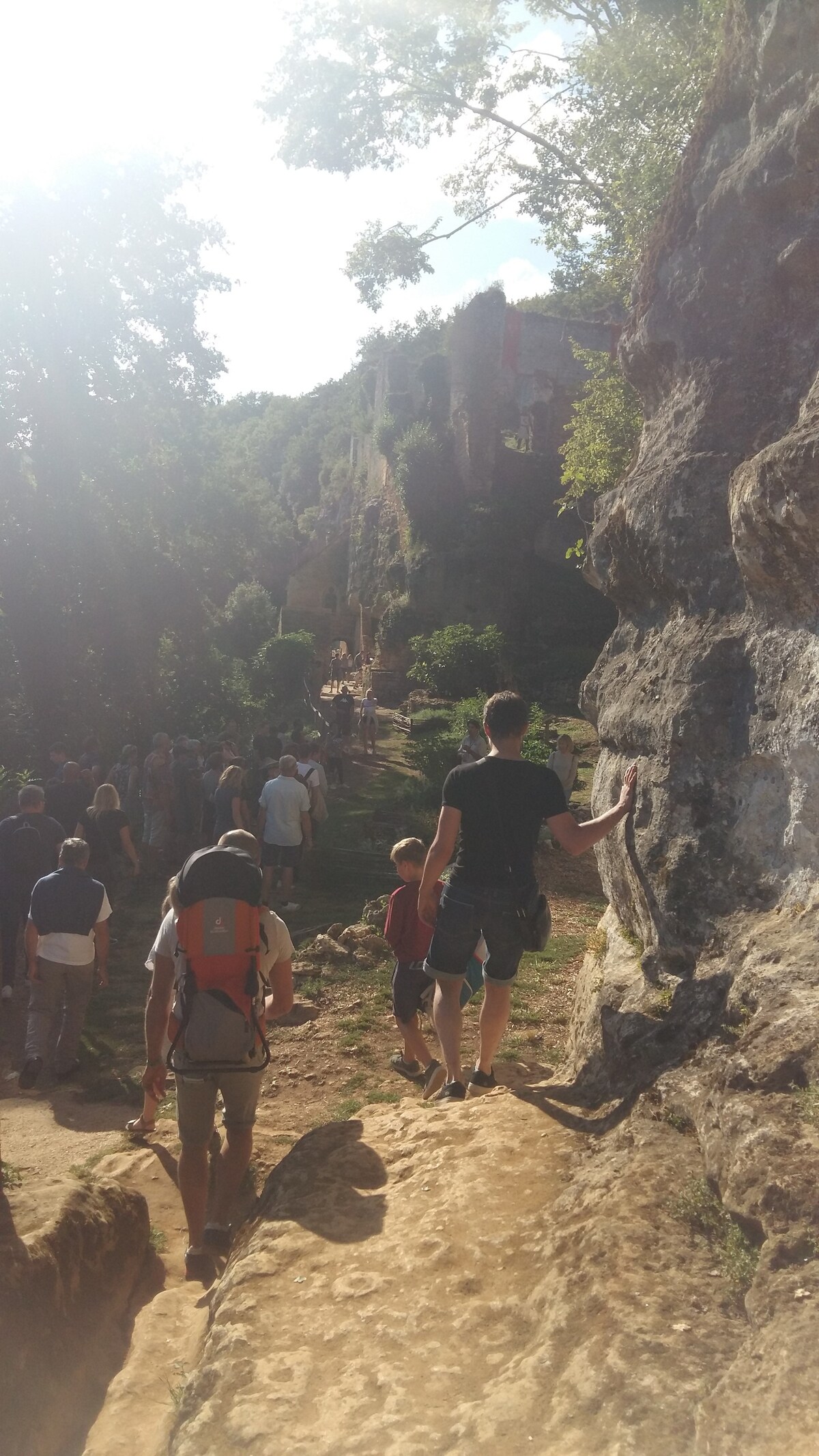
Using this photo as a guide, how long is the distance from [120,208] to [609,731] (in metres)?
19.8

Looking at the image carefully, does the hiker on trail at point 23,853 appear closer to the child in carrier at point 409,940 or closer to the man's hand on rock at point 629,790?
the child in carrier at point 409,940

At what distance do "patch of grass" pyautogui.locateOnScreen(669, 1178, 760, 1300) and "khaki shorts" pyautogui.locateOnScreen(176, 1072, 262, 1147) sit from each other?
183 cm

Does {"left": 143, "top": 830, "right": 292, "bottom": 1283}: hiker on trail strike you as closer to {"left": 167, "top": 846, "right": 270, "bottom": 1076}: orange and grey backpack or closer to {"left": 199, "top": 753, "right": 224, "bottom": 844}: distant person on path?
{"left": 167, "top": 846, "right": 270, "bottom": 1076}: orange and grey backpack

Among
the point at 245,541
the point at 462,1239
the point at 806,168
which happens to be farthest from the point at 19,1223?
the point at 245,541

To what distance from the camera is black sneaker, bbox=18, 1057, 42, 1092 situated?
23.8 ft

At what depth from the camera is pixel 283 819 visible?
1066cm

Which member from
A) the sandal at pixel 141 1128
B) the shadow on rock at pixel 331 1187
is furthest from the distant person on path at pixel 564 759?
the shadow on rock at pixel 331 1187

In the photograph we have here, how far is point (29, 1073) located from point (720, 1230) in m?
5.53

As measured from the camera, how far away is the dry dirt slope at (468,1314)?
100 inches

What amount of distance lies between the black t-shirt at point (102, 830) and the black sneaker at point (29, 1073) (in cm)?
247

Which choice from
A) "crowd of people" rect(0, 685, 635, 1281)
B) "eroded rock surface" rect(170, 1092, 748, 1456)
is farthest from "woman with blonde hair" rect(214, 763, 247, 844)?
"eroded rock surface" rect(170, 1092, 748, 1456)

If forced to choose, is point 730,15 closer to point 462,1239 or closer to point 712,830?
point 712,830

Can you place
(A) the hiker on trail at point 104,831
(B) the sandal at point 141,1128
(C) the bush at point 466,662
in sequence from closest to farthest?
(B) the sandal at point 141,1128 < (A) the hiker on trail at point 104,831 < (C) the bush at point 466,662

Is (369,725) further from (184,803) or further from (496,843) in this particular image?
(496,843)
